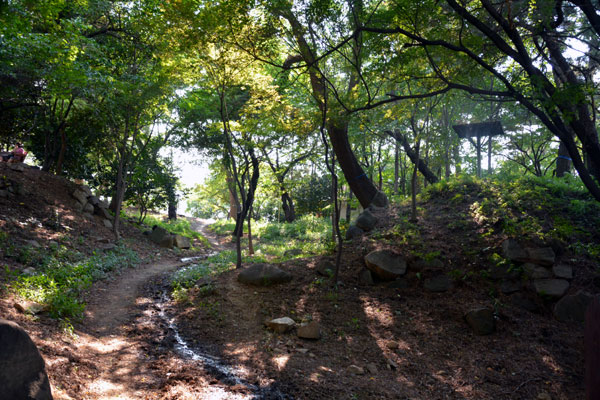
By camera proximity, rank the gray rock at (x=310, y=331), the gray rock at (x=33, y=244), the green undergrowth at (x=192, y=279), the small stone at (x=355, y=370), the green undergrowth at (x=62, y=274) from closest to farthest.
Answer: the small stone at (x=355, y=370), the green undergrowth at (x=62, y=274), the gray rock at (x=310, y=331), the green undergrowth at (x=192, y=279), the gray rock at (x=33, y=244)

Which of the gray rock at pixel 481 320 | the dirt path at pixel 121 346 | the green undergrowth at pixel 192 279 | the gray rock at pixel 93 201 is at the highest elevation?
the gray rock at pixel 93 201

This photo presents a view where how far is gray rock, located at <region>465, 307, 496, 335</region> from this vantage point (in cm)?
507

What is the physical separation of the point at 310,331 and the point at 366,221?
157 inches

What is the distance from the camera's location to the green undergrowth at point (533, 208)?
19.4 ft

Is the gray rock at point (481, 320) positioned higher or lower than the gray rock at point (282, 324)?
higher

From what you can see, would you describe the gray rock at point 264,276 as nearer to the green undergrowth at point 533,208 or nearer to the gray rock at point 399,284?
the gray rock at point 399,284

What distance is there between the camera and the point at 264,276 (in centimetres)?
720

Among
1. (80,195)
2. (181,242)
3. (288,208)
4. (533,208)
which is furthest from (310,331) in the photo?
(288,208)

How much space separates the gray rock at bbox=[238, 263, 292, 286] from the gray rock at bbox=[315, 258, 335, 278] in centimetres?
67

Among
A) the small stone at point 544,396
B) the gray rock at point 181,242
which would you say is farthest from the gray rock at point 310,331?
the gray rock at point 181,242

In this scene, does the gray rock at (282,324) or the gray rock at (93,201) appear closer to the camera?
the gray rock at (282,324)

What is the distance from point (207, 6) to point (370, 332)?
7.25m

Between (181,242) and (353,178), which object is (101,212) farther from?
(353,178)

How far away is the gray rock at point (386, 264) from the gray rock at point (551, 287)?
2.16 m
